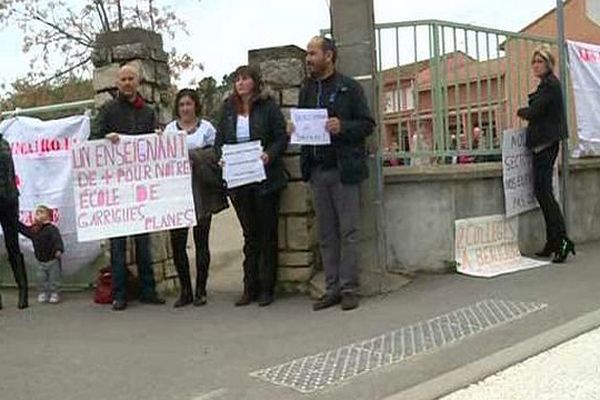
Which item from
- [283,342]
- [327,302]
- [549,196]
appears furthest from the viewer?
[549,196]

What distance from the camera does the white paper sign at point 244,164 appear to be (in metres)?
7.00

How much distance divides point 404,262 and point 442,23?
7.72 ft

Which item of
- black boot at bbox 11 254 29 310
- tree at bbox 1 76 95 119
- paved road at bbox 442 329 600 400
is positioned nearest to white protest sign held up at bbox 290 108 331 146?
paved road at bbox 442 329 600 400

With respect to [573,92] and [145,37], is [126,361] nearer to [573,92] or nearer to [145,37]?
[145,37]

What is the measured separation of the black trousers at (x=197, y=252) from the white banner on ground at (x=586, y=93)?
4795 mm

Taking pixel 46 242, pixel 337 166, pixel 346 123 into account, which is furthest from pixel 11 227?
pixel 346 123

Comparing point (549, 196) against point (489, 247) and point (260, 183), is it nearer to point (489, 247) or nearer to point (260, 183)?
point (489, 247)

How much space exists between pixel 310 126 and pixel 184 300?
1.96m

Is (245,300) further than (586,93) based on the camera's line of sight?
No

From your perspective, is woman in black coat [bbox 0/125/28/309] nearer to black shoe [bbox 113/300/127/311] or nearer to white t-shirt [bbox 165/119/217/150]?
black shoe [bbox 113/300/127/311]

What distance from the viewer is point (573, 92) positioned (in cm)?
966

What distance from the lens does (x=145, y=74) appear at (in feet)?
26.0

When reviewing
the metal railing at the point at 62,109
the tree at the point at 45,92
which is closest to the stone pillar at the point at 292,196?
the metal railing at the point at 62,109

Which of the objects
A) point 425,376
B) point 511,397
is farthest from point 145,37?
point 511,397
